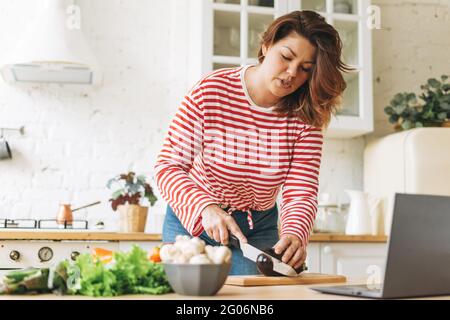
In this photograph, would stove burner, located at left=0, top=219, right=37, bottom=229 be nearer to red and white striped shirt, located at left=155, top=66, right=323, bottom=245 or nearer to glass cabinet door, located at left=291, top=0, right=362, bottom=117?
red and white striped shirt, located at left=155, top=66, right=323, bottom=245

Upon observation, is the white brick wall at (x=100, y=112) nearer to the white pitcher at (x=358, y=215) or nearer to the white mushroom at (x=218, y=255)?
the white pitcher at (x=358, y=215)

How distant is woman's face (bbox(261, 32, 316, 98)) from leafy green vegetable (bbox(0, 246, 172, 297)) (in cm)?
84

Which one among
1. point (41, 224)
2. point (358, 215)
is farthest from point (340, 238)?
point (41, 224)

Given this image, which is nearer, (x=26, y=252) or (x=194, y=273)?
(x=194, y=273)

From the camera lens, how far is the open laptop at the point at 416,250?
101 cm

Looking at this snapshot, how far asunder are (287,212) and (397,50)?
7.17 feet

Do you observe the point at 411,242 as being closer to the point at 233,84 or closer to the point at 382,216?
the point at 233,84

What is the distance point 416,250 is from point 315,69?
2.79ft

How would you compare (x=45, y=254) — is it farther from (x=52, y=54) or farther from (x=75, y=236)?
(x=52, y=54)

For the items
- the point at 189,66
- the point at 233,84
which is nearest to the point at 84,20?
the point at 189,66

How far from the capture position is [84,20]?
10.6 ft

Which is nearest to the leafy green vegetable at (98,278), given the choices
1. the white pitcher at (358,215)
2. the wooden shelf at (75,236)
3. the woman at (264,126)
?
the woman at (264,126)

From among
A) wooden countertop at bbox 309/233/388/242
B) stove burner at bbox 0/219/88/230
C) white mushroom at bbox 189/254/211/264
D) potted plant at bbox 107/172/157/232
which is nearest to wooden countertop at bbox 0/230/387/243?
potted plant at bbox 107/172/157/232

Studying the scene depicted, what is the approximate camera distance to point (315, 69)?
5.91 feet
